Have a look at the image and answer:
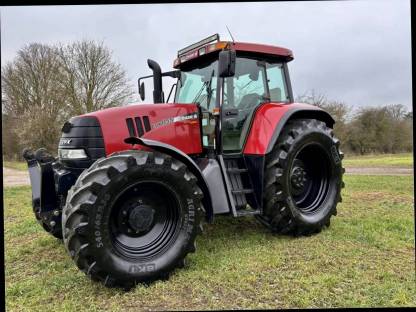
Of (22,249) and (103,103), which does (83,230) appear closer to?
(22,249)

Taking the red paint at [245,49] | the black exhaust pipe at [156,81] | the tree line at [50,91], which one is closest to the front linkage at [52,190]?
the black exhaust pipe at [156,81]

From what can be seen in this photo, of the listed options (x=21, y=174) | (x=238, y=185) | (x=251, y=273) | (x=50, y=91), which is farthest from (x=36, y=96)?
(x=251, y=273)

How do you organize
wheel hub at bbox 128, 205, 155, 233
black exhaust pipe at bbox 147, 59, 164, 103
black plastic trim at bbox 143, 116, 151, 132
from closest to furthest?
wheel hub at bbox 128, 205, 155, 233
black plastic trim at bbox 143, 116, 151, 132
black exhaust pipe at bbox 147, 59, 164, 103

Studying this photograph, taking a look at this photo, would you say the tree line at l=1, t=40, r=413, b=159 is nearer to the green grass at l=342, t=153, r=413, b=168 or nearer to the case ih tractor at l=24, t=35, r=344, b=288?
the green grass at l=342, t=153, r=413, b=168

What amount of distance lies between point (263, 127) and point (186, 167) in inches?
52.0

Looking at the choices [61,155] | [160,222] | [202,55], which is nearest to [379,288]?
[160,222]

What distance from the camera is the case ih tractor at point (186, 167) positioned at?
307cm

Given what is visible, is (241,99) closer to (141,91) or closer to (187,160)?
(187,160)

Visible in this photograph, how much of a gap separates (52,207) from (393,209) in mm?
5258

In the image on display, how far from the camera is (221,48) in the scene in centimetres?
409

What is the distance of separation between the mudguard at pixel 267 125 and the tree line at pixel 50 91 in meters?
8.19

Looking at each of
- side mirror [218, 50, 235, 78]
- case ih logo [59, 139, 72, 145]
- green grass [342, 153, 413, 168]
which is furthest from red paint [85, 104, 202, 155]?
green grass [342, 153, 413, 168]

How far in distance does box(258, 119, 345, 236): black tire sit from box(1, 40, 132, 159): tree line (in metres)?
8.41

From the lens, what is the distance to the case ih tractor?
121 inches
